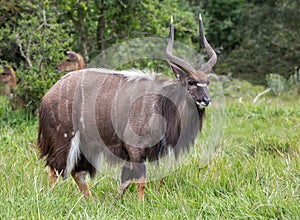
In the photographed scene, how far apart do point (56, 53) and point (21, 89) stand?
726 mm

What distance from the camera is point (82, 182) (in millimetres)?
4383

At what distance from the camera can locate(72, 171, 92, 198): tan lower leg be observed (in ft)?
13.9

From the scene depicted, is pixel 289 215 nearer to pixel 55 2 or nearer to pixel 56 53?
pixel 56 53

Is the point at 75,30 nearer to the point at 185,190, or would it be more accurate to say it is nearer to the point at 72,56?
the point at 72,56

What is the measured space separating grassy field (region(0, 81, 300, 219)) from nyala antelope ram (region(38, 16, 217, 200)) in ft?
0.77

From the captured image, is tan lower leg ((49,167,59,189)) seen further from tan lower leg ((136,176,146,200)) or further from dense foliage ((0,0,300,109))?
dense foliage ((0,0,300,109))

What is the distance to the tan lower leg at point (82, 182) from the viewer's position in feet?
13.9

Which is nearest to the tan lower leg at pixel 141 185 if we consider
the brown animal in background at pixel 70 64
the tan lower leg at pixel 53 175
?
the tan lower leg at pixel 53 175

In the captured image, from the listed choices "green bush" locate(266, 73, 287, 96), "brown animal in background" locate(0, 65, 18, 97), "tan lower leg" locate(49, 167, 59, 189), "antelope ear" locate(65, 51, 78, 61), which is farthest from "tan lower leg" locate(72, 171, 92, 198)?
"green bush" locate(266, 73, 287, 96)

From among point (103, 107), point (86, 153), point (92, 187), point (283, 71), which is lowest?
point (283, 71)

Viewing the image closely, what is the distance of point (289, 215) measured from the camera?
132 inches

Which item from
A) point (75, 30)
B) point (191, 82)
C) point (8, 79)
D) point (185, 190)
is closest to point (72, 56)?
point (75, 30)

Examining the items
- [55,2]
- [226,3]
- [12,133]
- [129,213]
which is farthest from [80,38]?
[226,3]

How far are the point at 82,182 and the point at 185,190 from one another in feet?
3.00
